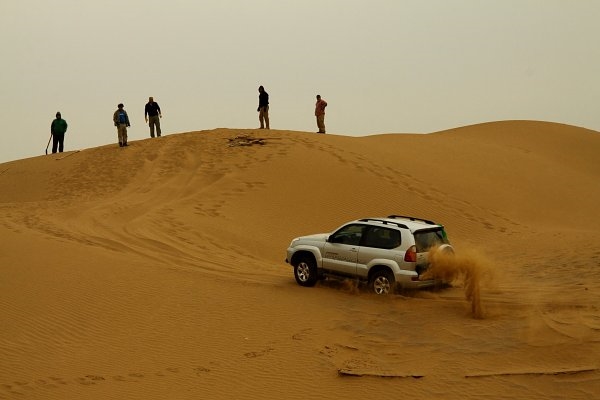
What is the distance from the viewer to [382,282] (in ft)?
44.1

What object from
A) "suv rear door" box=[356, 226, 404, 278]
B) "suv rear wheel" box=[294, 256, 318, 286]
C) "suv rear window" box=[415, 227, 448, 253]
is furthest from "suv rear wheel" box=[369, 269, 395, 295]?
"suv rear wheel" box=[294, 256, 318, 286]

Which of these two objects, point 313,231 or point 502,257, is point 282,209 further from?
point 502,257

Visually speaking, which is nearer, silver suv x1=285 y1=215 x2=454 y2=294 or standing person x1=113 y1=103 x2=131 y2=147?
silver suv x1=285 y1=215 x2=454 y2=294

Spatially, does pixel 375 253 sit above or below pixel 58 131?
below

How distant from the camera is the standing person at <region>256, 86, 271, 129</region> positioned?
2965 centimetres

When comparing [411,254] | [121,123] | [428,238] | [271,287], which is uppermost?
[121,123]

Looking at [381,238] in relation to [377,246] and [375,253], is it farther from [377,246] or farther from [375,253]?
[375,253]

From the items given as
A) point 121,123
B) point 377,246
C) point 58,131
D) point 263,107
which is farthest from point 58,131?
point 377,246

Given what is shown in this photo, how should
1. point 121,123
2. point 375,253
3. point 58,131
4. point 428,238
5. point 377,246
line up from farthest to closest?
point 58,131
point 121,123
point 377,246
point 375,253
point 428,238

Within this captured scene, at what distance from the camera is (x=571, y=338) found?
10.3 meters

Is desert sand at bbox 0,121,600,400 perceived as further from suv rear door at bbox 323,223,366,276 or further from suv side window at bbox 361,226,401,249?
suv side window at bbox 361,226,401,249

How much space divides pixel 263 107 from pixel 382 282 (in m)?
18.2

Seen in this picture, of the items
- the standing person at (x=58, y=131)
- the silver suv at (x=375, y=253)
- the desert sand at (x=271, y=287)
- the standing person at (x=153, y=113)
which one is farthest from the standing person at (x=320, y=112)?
the silver suv at (x=375, y=253)

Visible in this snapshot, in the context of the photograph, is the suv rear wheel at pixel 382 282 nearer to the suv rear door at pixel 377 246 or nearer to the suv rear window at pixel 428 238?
the suv rear door at pixel 377 246
